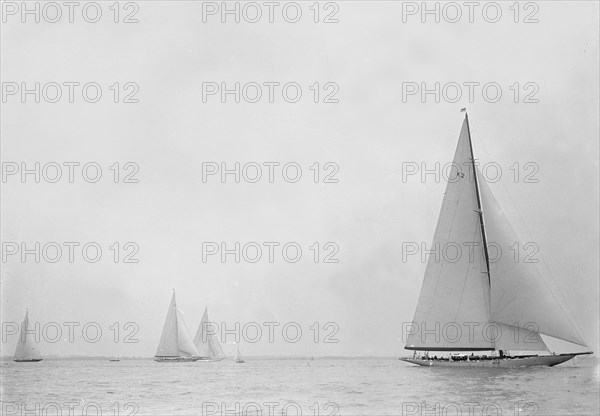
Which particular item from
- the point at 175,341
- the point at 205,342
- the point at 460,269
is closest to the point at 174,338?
the point at 175,341

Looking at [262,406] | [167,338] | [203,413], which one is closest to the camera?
[203,413]

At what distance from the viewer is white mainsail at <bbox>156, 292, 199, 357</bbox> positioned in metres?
94.8

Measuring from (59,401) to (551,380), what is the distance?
82.7 feet

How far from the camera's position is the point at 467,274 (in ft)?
157

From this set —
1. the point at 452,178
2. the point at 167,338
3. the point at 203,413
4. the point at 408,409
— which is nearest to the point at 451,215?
the point at 452,178

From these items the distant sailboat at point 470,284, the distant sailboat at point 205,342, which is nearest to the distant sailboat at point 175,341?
the distant sailboat at point 205,342

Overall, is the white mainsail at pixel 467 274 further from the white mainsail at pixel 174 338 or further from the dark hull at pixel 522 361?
the white mainsail at pixel 174 338

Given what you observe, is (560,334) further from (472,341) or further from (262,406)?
(262,406)

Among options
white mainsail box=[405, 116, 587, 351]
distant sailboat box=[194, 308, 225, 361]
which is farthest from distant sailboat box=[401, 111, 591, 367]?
distant sailboat box=[194, 308, 225, 361]

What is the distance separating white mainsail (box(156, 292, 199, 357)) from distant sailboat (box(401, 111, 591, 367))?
5242 cm

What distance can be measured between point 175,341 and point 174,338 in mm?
707

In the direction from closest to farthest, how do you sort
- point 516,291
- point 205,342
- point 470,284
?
point 516,291 < point 470,284 < point 205,342

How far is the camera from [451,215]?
47438 millimetres

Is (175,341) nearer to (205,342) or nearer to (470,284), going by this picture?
(205,342)
